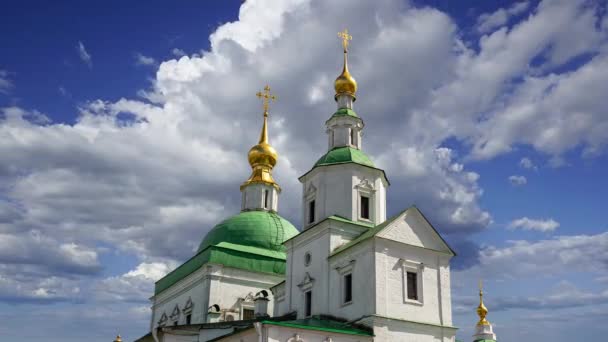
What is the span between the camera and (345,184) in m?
26.8

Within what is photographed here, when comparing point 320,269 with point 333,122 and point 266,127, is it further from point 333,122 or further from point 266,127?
point 266,127

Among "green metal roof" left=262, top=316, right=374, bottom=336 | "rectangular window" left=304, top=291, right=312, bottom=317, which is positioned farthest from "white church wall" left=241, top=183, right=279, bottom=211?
"green metal roof" left=262, top=316, right=374, bottom=336

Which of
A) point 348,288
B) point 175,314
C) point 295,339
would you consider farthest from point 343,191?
point 175,314

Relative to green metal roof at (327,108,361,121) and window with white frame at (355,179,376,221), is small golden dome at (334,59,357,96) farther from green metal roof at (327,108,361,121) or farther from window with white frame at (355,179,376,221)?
window with white frame at (355,179,376,221)

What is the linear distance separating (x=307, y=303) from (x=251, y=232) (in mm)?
9449

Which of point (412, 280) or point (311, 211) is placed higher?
point (311, 211)

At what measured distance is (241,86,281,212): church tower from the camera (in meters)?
38.1

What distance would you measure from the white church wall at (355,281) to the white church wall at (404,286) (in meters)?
0.33

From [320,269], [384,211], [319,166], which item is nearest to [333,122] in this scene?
[319,166]

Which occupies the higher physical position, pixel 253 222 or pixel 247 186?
pixel 247 186

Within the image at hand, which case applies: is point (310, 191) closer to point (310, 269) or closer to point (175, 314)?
point (310, 269)

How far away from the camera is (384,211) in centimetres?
2744

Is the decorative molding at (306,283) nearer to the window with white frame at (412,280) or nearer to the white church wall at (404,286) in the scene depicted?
the white church wall at (404,286)

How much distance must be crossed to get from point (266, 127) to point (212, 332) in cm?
1703
